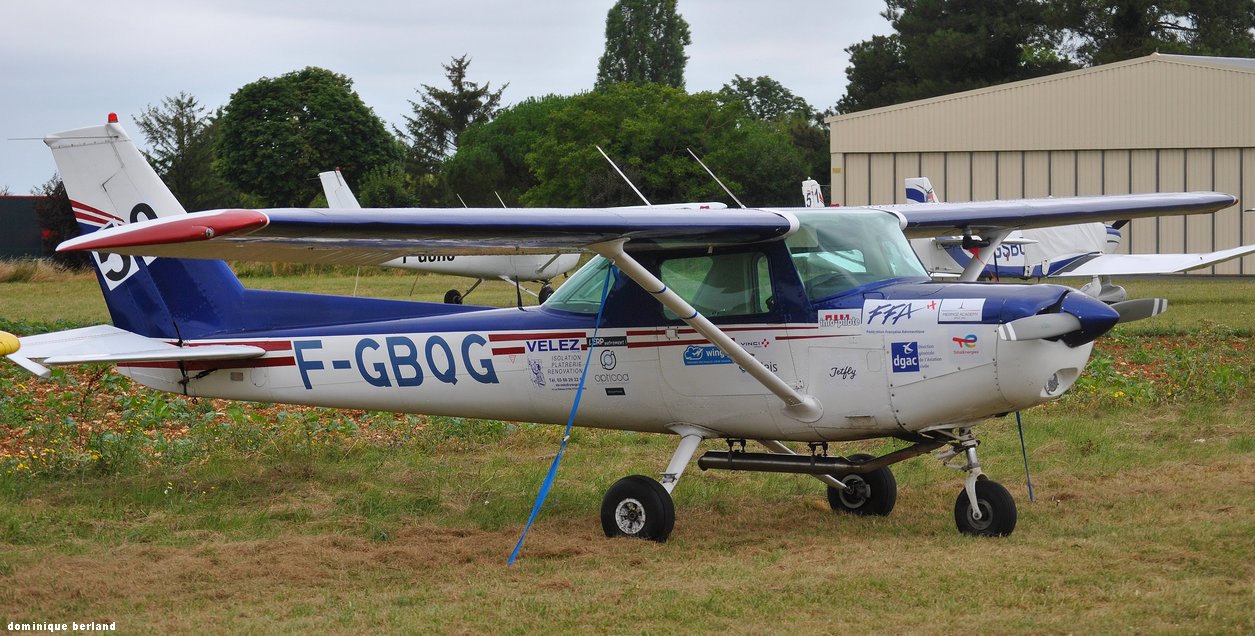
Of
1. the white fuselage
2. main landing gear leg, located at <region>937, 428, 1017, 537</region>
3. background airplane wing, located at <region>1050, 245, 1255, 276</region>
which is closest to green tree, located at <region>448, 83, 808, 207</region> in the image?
background airplane wing, located at <region>1050, 245, 1255, 276</region>

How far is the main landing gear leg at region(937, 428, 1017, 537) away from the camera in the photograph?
7277 mm

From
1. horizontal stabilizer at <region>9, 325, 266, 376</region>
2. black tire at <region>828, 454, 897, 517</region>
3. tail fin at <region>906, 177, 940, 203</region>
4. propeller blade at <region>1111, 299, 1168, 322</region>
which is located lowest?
black tire at <region>828, 454, 897, 517</region>

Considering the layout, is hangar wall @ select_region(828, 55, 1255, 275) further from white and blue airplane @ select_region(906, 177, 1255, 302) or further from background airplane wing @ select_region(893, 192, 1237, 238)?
background airplane wing @ select_region(893, 192, 1237, 238)

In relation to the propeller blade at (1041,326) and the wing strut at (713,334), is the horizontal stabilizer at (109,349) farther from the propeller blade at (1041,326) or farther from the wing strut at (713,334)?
the propeller blade at (1041,326)

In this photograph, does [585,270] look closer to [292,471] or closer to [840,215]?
[840,215]

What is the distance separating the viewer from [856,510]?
8.43 metres

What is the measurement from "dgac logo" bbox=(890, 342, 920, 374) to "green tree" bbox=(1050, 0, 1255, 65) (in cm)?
5553

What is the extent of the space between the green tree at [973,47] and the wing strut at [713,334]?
55.2m

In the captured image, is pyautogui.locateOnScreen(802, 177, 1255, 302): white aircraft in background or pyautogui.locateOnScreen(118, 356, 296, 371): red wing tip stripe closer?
pyautogui.locateOnScreen(118, 356, 296, 371): red wing tip stripe

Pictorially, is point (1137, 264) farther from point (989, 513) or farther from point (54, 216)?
point (54, 216)

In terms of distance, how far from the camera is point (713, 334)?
23.6ft

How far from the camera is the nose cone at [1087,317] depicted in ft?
21.5

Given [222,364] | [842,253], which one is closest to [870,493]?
[842,253]

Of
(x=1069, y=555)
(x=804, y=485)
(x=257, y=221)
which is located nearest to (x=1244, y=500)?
(x=1069, y=555)
